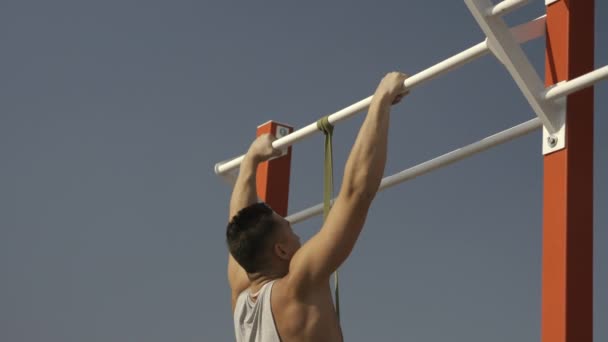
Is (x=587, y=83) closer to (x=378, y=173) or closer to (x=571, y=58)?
(x=571, y=58)

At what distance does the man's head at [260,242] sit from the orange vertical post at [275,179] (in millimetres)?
1486

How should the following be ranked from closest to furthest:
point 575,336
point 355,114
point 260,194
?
point 575,336 → point 355,114 → point 260,194

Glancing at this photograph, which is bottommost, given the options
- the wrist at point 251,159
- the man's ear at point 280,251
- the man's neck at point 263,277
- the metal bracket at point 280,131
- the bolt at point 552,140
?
the man's neck at point 263,277

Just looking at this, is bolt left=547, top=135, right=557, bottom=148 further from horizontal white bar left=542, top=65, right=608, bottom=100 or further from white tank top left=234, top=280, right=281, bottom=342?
white tank top left=234, top=280, right=281, bottom=342

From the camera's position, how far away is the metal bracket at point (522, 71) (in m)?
3.13

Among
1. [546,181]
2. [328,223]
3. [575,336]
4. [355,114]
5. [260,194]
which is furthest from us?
[260,194]

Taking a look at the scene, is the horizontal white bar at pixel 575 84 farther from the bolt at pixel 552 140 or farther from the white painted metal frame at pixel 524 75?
the bolt at pixel 552 140

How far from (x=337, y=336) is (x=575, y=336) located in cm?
68

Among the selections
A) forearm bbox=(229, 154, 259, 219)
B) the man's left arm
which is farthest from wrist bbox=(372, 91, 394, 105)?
forearm bbox=(229, 154, 259, 219)

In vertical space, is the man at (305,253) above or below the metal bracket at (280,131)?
below

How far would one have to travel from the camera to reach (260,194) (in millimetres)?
4504

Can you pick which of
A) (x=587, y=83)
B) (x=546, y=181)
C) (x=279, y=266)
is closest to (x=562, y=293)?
(x=546, y=181)

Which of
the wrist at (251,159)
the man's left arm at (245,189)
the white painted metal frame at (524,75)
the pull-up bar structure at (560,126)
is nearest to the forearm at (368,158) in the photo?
the pull-up bar structure at (560,126)

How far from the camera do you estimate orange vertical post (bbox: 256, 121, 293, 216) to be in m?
4.46
